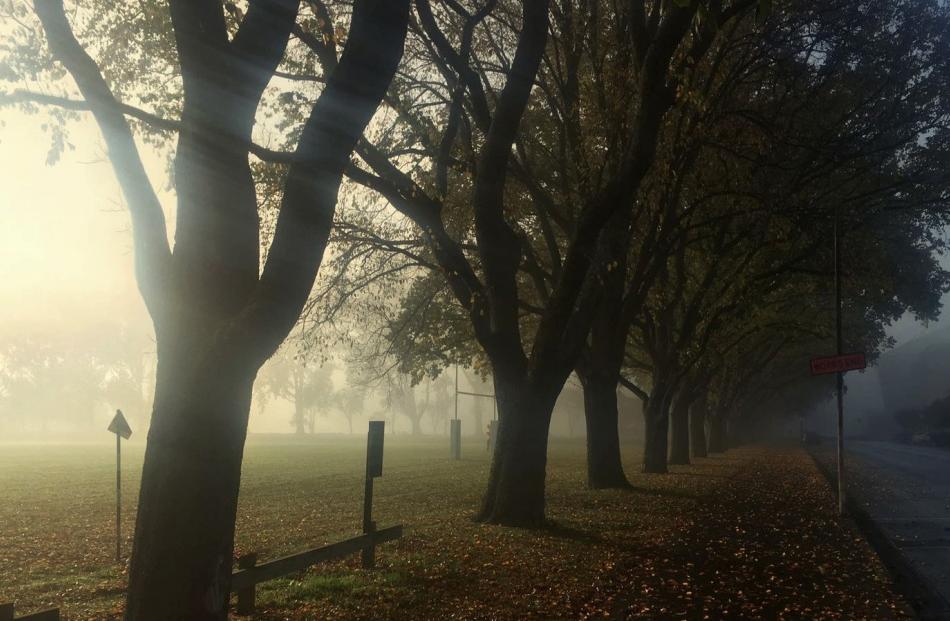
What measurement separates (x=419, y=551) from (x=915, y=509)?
37.4ft

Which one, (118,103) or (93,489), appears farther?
(93,489)

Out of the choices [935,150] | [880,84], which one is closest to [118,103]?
[880,84]

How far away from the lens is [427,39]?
561 inches

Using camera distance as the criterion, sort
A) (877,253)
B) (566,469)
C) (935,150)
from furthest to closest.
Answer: (566,469) → (877,253) → (935,150)

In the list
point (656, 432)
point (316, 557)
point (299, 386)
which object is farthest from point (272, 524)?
point (299, 386)

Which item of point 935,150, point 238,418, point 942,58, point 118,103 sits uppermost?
point 942,58

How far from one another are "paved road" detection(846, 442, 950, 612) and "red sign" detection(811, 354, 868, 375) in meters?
2.69

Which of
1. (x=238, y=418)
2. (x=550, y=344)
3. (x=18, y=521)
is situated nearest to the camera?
(x=238, y=418)

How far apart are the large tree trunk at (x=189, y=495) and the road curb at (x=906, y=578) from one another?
5.94 meters

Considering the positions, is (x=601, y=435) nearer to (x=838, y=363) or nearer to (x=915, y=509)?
(x=915, y=509)

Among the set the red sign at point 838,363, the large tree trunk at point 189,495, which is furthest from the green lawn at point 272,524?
the red sign at point 838,363

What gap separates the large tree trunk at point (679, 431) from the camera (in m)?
32.8

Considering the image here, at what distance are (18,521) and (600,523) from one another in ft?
36.3

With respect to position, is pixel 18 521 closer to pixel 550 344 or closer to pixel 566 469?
pixel 550 344
